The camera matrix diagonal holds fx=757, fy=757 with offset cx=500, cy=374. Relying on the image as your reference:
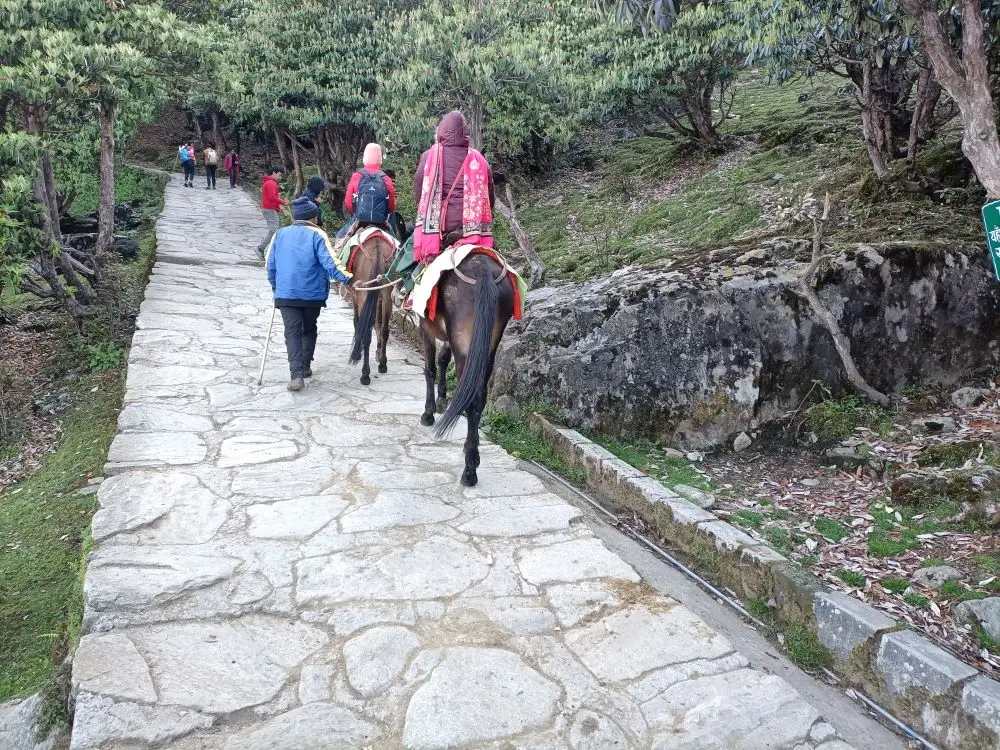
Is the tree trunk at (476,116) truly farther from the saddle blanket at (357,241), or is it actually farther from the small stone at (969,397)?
the small stone at (969,397)

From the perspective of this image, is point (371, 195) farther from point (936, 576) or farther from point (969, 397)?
point (936, 576)

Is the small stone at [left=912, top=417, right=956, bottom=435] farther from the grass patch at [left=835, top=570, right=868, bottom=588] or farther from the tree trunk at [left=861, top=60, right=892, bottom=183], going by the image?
the tree trunk at [left=861, top=60, right=892, bottom=183]

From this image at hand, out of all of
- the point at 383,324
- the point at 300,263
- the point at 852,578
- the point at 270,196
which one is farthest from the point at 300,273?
the point at 270,196

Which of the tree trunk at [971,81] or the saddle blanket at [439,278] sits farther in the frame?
the saddle blanket at [439,278]

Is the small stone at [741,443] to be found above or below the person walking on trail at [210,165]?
below

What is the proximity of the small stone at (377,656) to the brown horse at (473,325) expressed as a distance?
160cm

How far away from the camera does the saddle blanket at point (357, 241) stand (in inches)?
312

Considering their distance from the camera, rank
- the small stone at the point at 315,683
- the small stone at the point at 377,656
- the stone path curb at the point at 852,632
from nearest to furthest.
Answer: the stone path curb at the point at 852,632 < the small stone at the point at 315,683 < the small stone at the point at 377,656

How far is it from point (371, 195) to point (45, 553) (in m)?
4.79

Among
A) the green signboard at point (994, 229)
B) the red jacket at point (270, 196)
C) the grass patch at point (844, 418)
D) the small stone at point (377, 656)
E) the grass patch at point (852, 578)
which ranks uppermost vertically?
the green signboard at point (994, 229)

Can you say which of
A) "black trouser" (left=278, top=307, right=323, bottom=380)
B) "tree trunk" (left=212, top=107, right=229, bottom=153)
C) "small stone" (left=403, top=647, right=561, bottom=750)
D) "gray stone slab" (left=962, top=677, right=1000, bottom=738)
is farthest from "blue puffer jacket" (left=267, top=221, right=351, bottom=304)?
"tree trunk" (left=212, top=107, right=229, bottom=153)

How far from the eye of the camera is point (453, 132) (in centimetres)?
575

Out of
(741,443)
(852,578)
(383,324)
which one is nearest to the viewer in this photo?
(852,578)

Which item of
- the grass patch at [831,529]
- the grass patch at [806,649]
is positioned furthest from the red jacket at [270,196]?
the grass patch at [806,649]
